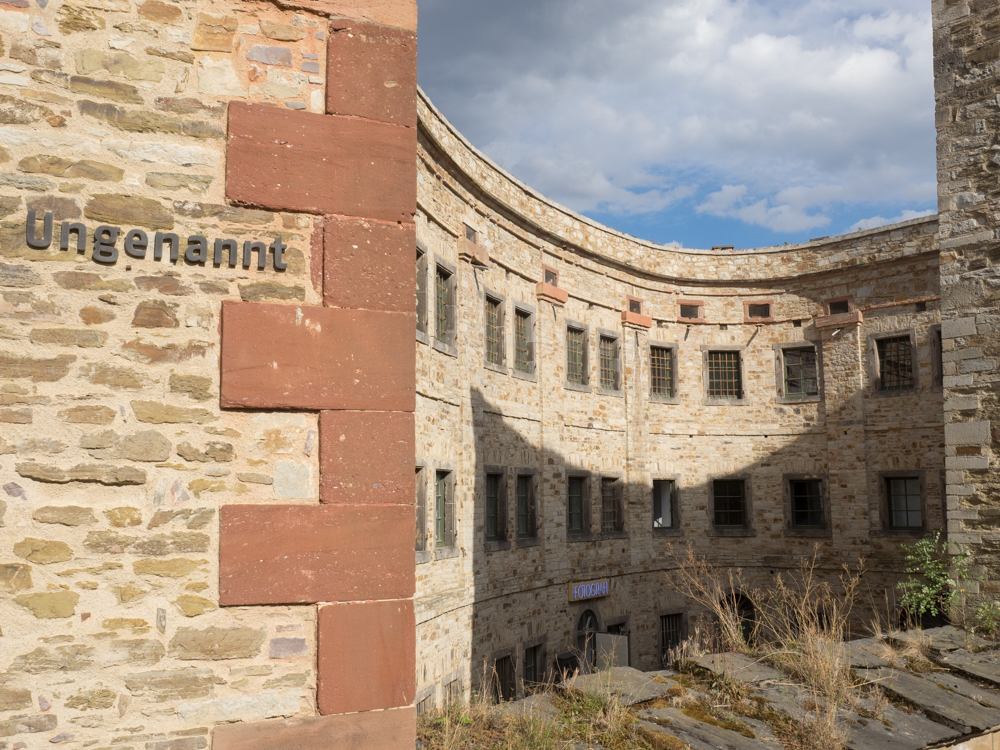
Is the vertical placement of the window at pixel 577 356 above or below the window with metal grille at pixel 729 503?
above

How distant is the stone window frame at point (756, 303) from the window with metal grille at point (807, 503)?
384cm

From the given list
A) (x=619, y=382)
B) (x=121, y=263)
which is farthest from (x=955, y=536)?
(x=619, y=382)

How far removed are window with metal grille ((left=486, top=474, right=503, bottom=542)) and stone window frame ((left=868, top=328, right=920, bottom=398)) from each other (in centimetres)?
926

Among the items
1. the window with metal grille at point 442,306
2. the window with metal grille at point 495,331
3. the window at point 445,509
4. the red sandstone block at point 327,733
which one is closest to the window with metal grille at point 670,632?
the window with metal grille at point 495,331

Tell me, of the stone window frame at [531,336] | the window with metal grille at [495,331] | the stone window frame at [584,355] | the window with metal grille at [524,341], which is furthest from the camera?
the stone window frame at [584,355]

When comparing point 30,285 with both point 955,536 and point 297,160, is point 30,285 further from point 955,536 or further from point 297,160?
point 955,536

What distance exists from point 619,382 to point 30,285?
50.8 ft

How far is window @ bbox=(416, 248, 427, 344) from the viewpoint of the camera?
1184cm

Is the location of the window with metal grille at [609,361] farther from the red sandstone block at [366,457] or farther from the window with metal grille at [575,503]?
the red sandstone block at [366,457]

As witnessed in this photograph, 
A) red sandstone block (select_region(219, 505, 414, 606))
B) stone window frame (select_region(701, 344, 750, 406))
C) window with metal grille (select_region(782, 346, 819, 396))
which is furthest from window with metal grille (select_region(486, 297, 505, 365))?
red sandstone block (select_region(219, 505, 414, 606))

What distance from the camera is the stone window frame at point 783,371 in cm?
1925

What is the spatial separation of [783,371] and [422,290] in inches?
438

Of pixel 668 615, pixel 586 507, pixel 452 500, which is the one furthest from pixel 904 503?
pixel 452 500

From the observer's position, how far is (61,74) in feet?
12.5
